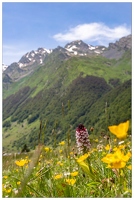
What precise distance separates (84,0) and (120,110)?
164m

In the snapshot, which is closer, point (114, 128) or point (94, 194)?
point (114, 128)

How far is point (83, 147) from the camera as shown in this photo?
9.93ft

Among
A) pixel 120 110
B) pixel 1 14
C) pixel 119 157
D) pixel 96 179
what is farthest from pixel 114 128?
pixel 120 110

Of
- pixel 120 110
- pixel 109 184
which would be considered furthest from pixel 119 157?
pixel 120 110

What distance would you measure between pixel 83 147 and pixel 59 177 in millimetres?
409

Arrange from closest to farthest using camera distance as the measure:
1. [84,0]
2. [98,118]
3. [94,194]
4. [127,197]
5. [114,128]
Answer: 1. [114,128]
2. [127,197]
3. [94,194]
4. [84,0]
5. [98,118]

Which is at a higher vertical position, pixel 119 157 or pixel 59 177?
pixel 119 157

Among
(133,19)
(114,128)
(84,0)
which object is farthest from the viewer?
(84,0)

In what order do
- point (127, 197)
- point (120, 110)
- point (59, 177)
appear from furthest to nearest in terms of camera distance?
1. point (120, 110)
2. point (59, 177)
3. point (127, 197)

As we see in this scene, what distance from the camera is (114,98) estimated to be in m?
199

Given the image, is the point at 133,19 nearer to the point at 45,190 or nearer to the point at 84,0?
the point at 84,0

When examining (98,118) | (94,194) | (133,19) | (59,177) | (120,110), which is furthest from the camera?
(98,118)

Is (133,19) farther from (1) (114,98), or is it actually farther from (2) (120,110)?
(1) (114,98)

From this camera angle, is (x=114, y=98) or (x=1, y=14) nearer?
(x=1, y=14)
